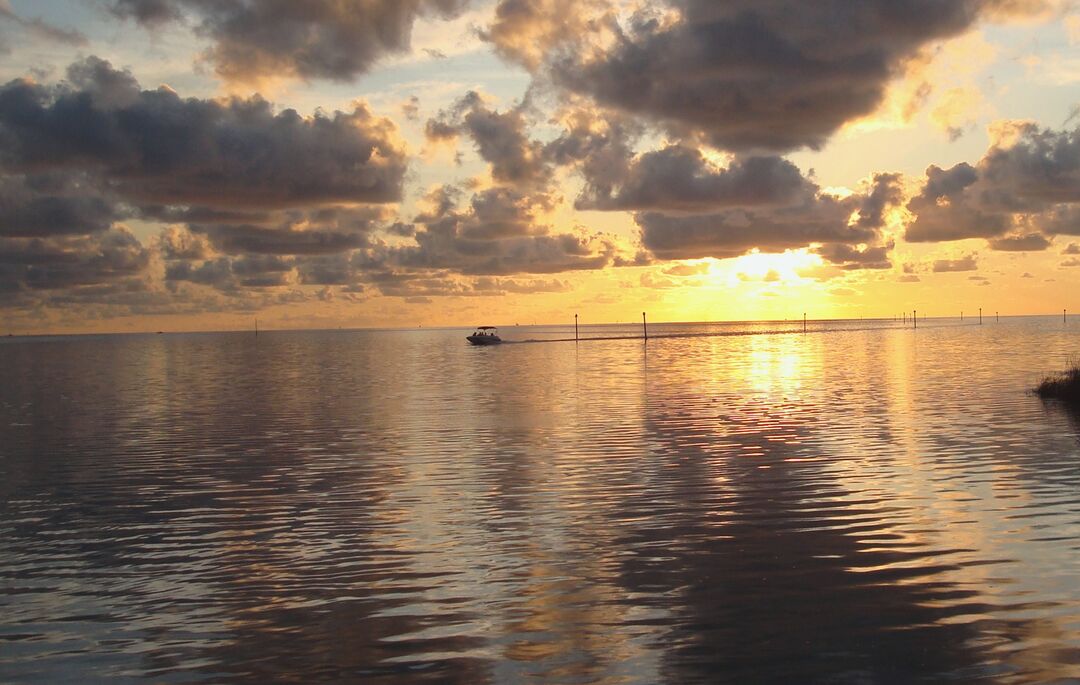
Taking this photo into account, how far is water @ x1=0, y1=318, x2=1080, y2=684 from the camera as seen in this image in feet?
48.9

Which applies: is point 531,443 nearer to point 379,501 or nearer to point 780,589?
point 379,501

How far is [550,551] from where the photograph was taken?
861 inches

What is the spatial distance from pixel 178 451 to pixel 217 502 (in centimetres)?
1344

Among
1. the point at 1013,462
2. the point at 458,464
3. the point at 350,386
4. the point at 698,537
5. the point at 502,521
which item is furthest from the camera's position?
the point at 350,386

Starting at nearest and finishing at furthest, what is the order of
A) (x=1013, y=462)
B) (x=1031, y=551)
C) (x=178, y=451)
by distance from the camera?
1. (x=1031, y=551)
2. (x=1013, y=462)
3. (x=178, y=451)

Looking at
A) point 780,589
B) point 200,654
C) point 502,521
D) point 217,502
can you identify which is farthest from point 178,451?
point 780,589

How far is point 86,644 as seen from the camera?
1598 cm

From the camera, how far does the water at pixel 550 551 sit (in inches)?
586

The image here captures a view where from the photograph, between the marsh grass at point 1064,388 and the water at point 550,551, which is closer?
the water at point 550,551

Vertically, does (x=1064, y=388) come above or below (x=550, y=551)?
above

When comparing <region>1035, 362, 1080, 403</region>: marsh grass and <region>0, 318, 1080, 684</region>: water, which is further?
<region>1035, 362, 1080, 403</region>: marsh grass

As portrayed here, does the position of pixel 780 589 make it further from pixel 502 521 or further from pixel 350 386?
pixel 350 386

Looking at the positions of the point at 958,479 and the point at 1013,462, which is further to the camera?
the point at 1013,462

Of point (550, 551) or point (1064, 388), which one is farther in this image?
point (1064, 388)
